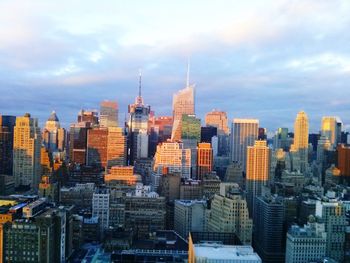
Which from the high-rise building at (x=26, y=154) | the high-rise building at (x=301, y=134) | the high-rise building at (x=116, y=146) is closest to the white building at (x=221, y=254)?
the high-rise building at (x=26, y=154)

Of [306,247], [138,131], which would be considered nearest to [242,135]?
[138,131]

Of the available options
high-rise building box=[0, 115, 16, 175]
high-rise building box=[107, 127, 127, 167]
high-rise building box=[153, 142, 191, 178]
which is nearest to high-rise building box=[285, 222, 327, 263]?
high-rise building box=[153, 142, 191, 178]

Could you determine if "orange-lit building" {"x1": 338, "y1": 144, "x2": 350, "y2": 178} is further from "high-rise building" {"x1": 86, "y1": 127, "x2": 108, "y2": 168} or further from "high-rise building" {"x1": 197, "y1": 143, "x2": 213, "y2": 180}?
"high-rise building" {"x1": 86, "y1": 127, "x2": 108, "y2": 168}

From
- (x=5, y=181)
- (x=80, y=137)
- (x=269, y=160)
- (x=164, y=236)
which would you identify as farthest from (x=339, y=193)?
(x=80, y=137)

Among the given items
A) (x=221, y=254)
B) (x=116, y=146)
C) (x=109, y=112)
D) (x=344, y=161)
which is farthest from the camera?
(x=109, y=112)

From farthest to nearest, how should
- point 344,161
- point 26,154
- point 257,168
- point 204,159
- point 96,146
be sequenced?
1. point 96,146
2. point 204,159
3. point 344,161
4. point 26,154
5. point 257,168

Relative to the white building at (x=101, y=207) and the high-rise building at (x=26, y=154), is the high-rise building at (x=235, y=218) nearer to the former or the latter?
the white building at (x=101, y=207)

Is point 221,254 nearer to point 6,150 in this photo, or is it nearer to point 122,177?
point 122,177
